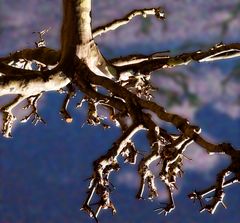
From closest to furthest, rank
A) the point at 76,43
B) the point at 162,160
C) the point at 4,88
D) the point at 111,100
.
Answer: the point at 162,160, the point at 4,88, the point at 111,100, the point at 76,43

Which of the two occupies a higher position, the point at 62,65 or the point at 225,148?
the point at 62,65

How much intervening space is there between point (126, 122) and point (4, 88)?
83 cm

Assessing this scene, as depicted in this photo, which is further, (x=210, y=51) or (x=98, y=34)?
(x=98, y=34)

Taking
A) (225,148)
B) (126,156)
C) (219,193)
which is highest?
(225,148)

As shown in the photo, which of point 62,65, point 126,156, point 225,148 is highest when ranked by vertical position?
point 62,65

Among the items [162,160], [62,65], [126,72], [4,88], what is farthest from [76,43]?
[162,160]

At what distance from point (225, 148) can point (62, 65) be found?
1045 mm

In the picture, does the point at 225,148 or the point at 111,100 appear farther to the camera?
the point at 111,100

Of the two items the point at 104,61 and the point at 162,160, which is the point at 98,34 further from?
the point at 162,160

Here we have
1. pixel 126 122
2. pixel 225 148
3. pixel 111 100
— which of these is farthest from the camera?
pixel 126 122

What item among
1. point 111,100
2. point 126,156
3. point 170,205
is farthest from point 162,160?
point 126,156

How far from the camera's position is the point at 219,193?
196 centimetres

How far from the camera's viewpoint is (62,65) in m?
2.62

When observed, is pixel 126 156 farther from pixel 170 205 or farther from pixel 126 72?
pixel 170 205
